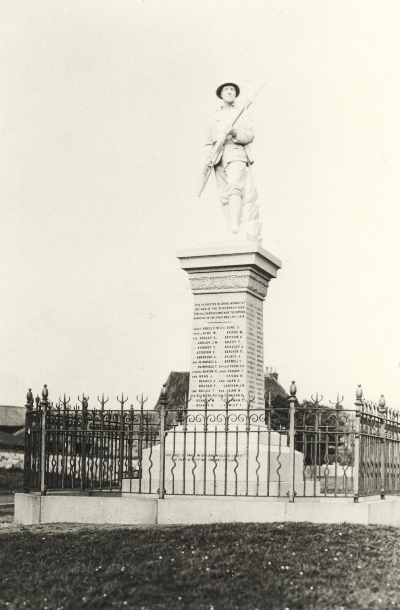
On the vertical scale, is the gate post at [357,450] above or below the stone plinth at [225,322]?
below

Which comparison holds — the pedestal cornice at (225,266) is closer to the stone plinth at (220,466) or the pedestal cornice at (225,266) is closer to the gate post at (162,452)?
the stone plinth at (220,466)

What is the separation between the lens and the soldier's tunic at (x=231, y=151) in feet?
46.9

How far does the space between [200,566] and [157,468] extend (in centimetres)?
477

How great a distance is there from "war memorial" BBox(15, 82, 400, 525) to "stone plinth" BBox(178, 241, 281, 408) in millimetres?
17

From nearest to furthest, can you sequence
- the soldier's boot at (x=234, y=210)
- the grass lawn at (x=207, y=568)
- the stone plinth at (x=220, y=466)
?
the grass lawn at (x=207, y=568) → the stone plinth at (x=220, y=466) → the soldier's boot at (x=234, y=210)

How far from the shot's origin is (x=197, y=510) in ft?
37.0

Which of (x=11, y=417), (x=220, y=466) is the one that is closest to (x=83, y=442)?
(x=220, y=466)

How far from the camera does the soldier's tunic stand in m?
14.3

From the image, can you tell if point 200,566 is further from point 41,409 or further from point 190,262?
point 190,262

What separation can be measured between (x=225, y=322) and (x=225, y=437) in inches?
85.6

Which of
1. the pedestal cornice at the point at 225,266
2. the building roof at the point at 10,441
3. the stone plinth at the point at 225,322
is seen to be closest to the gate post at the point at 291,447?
the stone plinth at the point at 225,322

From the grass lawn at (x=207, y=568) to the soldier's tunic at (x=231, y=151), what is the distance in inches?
247

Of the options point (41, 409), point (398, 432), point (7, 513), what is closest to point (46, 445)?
point (41, 409)

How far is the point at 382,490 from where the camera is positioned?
12.4 m
